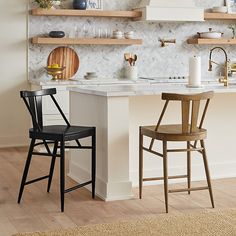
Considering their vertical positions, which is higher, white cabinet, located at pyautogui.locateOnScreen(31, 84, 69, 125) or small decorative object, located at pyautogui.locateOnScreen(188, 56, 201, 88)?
small decorative object, located at pyautogui.locateOnScreen(188, 56, 201, 88)

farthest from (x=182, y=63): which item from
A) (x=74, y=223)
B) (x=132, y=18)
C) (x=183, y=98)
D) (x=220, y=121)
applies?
(x=74, y=223)

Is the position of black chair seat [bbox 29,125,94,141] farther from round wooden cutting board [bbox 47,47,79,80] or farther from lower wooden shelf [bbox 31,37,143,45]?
round wooden cutting board [bbox 47,47,79,80]

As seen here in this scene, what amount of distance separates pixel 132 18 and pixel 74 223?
14.4 feet

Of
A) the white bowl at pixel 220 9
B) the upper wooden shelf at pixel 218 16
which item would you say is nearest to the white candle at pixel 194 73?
the upper wooden shelf at pixel 218 16

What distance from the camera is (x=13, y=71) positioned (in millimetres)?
7348

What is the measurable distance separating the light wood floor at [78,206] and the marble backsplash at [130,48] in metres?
2.69

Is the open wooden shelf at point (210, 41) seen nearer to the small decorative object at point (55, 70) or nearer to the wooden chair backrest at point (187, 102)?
the small decorative object at point (55, 70)

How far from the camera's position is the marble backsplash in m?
7.53

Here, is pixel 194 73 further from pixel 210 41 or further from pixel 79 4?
pixel 210 41

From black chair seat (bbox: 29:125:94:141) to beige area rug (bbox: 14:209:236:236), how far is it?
2.57ft

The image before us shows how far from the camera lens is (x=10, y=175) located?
562cm

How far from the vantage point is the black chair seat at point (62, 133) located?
4.39 metres

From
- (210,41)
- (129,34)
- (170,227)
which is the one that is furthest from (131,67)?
(170,227)

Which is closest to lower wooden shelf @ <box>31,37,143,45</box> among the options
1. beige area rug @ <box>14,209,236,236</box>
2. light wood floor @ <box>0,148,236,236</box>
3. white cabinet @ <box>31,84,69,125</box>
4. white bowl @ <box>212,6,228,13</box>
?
white cabinet @ <box>31,84,69,125</box>
